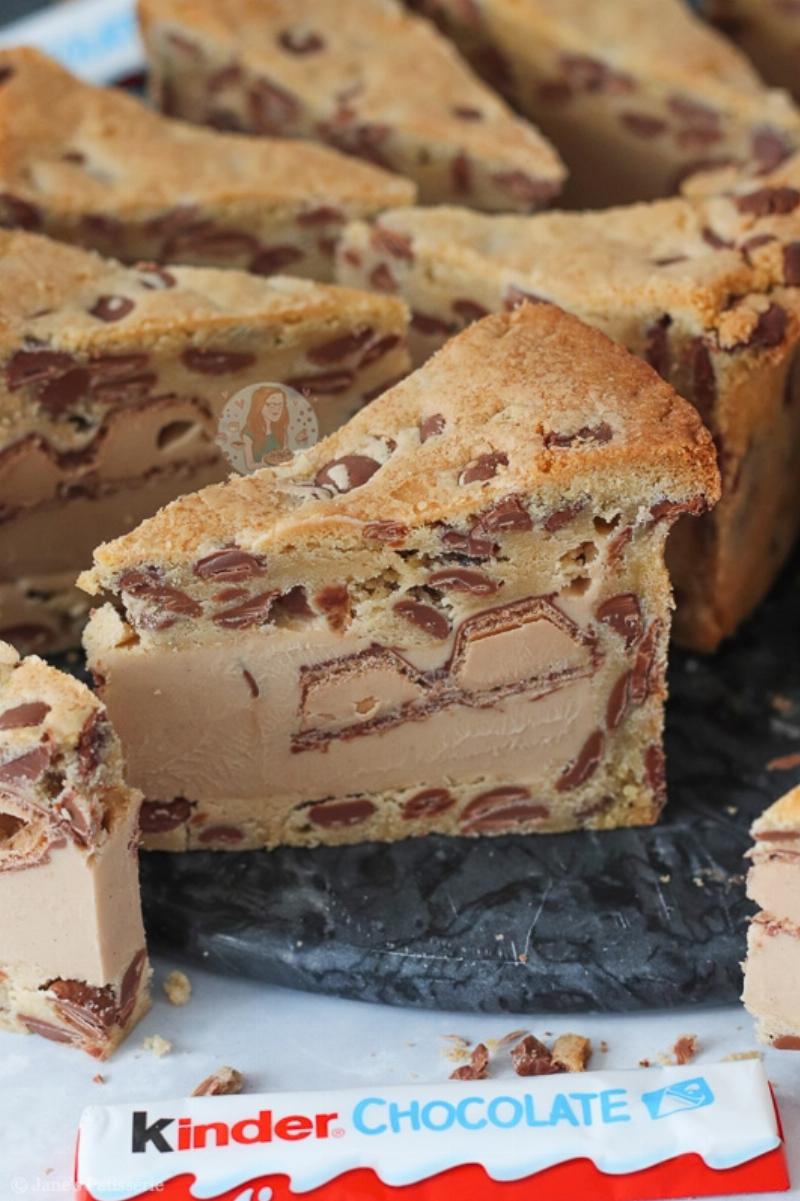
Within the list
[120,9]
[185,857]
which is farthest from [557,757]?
[120,9]

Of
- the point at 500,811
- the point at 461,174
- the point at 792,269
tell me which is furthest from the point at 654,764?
the point at 461,174

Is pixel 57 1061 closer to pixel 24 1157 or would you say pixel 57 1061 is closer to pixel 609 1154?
pixel 24 1157

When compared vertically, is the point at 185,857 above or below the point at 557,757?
below

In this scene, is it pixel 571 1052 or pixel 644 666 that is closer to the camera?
pixel 571 1052

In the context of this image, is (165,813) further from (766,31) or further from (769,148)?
(766,31)

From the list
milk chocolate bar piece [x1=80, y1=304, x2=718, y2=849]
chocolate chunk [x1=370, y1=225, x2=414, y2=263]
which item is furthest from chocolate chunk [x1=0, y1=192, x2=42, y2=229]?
milk chocolate bar piece [x1=80, y1=304, x2=718, y2=849]

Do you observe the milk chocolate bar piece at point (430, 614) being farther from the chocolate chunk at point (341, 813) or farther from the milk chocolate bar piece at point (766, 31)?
the milk chocolate bar piece at point (766, 31)
